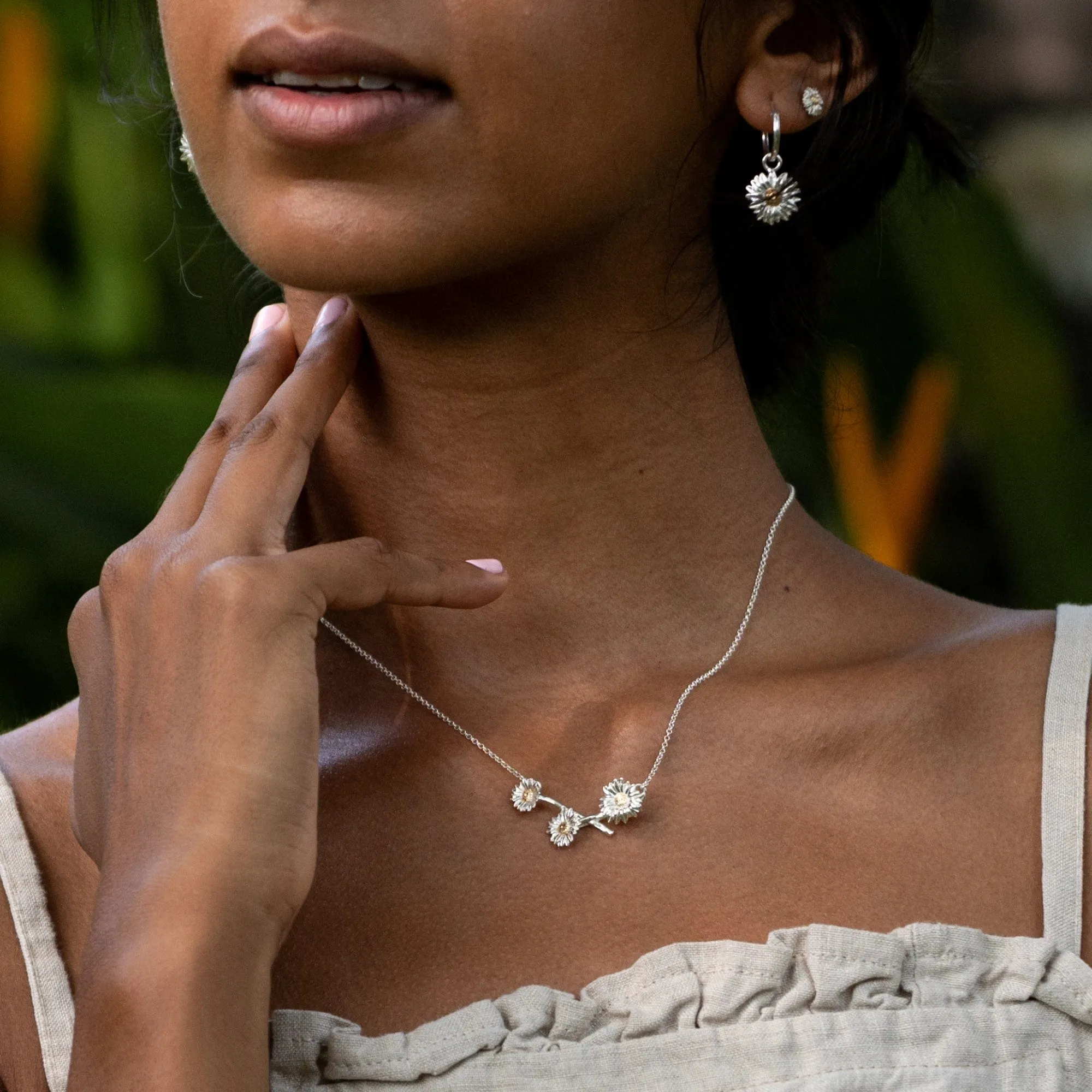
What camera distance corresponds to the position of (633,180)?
5.53 ft

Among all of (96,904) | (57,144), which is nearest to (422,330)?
(96,904)

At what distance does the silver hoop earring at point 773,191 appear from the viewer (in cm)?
183

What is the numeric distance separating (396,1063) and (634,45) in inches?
37.1

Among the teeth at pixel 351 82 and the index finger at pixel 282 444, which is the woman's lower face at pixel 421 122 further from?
the index finger at pixel 282 444

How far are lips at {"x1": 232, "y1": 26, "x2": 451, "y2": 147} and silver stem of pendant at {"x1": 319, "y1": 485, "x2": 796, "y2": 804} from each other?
0.43m

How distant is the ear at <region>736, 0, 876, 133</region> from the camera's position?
178 cm

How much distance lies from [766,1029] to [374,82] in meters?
0.91

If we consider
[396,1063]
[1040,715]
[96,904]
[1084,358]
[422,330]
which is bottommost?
[396,1063]

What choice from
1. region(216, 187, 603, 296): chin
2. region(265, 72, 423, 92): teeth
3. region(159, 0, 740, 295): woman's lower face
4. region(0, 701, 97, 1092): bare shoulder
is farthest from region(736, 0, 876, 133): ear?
region(0, 701, 97, 1092): bare shoulder

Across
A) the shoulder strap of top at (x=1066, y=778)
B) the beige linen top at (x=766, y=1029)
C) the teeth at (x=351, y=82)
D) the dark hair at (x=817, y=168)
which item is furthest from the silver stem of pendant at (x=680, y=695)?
the teeth at (x=351, y=82)

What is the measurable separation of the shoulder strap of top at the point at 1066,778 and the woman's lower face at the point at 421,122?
2.21 feet

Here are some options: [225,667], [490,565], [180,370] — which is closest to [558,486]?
[490,565]

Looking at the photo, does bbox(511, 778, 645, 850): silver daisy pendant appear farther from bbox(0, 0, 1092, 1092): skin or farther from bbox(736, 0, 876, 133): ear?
bbox(736, 0, 876, 133): ear

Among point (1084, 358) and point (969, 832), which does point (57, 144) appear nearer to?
point (1084, 358)
